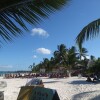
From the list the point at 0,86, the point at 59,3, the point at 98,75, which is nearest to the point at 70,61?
the point at 98,75

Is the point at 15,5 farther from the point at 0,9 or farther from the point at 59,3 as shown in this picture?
the point at 59,3

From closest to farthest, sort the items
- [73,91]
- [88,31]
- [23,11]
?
[23,11], [88,31], [73,91]

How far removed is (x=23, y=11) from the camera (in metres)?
2.17

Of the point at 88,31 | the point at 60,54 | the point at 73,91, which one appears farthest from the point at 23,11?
the point at 60,54

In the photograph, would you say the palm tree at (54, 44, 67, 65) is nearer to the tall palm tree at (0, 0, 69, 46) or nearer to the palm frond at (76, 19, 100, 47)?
the palm frond at (76, 19, 100, 47)

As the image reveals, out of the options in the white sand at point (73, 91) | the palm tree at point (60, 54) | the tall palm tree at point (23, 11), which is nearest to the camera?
the tall palm tree at point (23, 11)

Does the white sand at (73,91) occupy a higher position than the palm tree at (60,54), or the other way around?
the palm tree at (60,54)

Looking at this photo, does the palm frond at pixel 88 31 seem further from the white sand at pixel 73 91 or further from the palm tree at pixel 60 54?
the palm tree at pixel 60 54

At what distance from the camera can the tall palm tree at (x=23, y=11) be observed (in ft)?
7.04

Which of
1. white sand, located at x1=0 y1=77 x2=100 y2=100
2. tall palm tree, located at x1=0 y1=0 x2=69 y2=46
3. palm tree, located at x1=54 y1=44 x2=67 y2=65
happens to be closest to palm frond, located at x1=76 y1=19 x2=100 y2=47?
tall palm tree, located at x1=0 y1=0 x2=69 y2=46

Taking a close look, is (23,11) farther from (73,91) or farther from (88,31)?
(73,91)

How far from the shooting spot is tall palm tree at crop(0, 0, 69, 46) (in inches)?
84.4

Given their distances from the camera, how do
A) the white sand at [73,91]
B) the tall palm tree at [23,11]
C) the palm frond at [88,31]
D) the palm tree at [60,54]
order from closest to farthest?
the tall palm tree at [23,11]
the palm frond at [88,31]
the white sand at [73,91]
the palm tree at [60,54]

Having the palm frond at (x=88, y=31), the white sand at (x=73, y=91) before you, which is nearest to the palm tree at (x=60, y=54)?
the white sand at (x=73, y=91)
